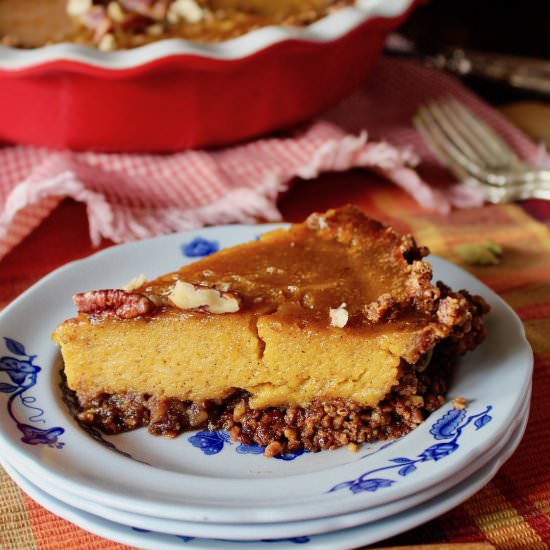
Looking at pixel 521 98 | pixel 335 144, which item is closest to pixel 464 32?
pixel 521 98

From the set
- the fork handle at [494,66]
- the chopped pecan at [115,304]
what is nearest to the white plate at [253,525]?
the chopped pecan at [115,304]

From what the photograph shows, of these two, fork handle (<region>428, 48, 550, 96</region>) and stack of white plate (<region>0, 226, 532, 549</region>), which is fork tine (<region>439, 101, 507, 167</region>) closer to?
fork handle (<region>428, 48, 550, 96</region>)

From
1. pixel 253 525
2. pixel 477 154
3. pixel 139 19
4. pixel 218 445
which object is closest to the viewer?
pixel 253 525

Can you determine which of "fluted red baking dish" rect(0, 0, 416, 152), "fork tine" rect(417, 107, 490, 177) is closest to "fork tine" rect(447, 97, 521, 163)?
"fork tine" rect(417, 107, 490, 177)

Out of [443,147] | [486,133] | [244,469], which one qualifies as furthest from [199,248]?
[486,133]

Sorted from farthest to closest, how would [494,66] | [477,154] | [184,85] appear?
[494,66]
[477,154]
[184,85]

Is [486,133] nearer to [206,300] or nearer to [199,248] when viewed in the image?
[199,248]
